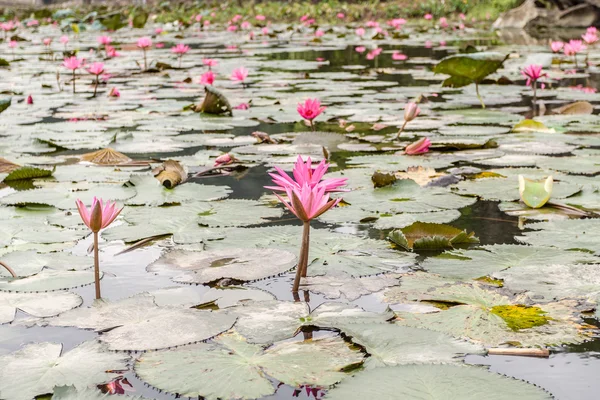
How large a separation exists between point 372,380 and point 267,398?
5.5 inches

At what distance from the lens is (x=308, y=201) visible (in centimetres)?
119

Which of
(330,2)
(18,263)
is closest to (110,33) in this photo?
(330,2)

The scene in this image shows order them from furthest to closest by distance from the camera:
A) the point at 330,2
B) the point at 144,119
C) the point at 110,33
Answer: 1. the point at 330,2
2. the point at 110,33
3. the point at 144,119

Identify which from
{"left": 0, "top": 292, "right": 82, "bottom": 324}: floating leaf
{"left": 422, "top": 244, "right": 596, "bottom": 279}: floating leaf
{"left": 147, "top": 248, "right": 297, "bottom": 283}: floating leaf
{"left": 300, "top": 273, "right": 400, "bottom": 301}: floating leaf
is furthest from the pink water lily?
{"left": 422, "top": 244, "right": 596, "bottom": 279}: floating leaf

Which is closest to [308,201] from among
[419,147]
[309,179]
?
[309,179]

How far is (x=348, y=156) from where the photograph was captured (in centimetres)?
267

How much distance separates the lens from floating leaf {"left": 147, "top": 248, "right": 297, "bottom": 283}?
142 cm

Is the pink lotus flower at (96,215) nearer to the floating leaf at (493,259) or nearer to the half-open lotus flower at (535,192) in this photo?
the floating leaf at (493,259)

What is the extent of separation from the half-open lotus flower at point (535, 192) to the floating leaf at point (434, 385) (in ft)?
3.20

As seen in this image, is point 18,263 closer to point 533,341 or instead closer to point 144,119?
point 533,341

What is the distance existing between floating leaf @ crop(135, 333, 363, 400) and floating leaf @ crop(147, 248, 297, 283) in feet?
0.97

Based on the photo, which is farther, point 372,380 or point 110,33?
point 110,33

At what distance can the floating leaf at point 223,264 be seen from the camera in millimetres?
1419

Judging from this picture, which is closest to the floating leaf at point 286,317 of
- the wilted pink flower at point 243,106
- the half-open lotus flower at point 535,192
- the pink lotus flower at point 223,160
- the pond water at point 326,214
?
A: the pond water at point 326,214
